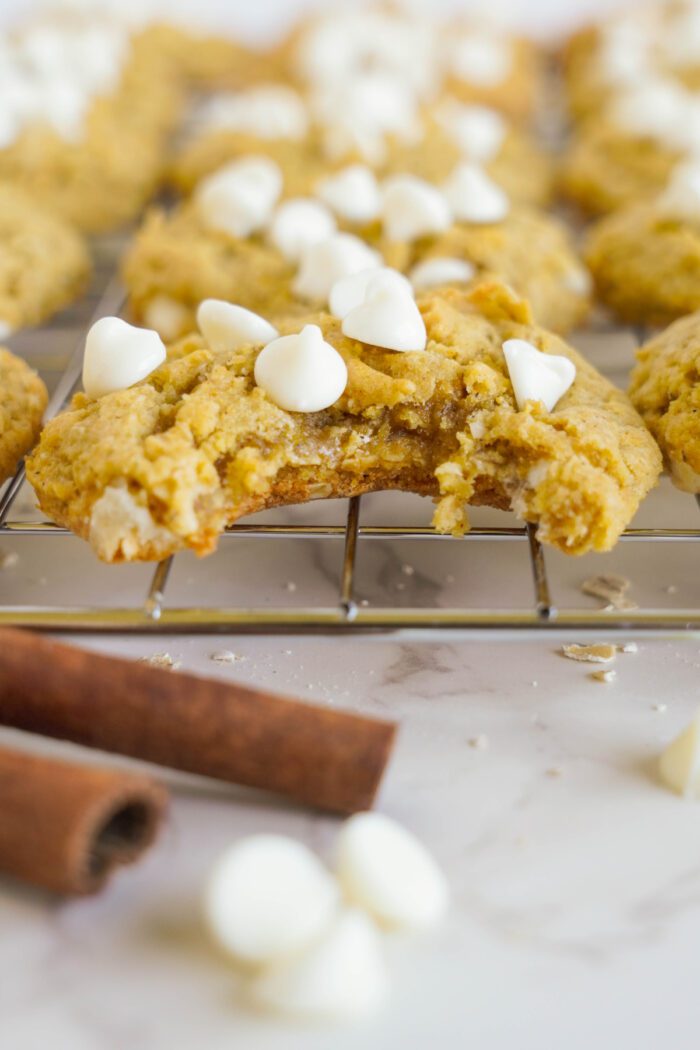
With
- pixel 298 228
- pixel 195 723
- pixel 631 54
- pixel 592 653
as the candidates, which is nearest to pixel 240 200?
pixel 298 228

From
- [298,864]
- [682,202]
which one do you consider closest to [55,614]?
[298,864]

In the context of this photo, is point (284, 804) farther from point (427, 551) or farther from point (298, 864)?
point (427, 551)

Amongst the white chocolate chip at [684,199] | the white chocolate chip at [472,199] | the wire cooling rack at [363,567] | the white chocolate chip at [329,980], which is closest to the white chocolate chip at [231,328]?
the wire cooling rack at [363,567]

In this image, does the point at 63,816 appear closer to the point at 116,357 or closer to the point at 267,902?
the point at 267,902

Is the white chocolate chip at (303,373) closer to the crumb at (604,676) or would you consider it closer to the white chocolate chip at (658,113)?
the crumb at (604,676)

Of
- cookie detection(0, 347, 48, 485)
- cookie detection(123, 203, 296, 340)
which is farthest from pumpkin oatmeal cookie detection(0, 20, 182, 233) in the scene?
cookie detection(0, 347, 48, 485)

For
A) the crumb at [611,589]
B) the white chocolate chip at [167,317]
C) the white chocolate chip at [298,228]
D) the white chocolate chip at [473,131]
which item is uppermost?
the white chocolate chip at [473,131]
